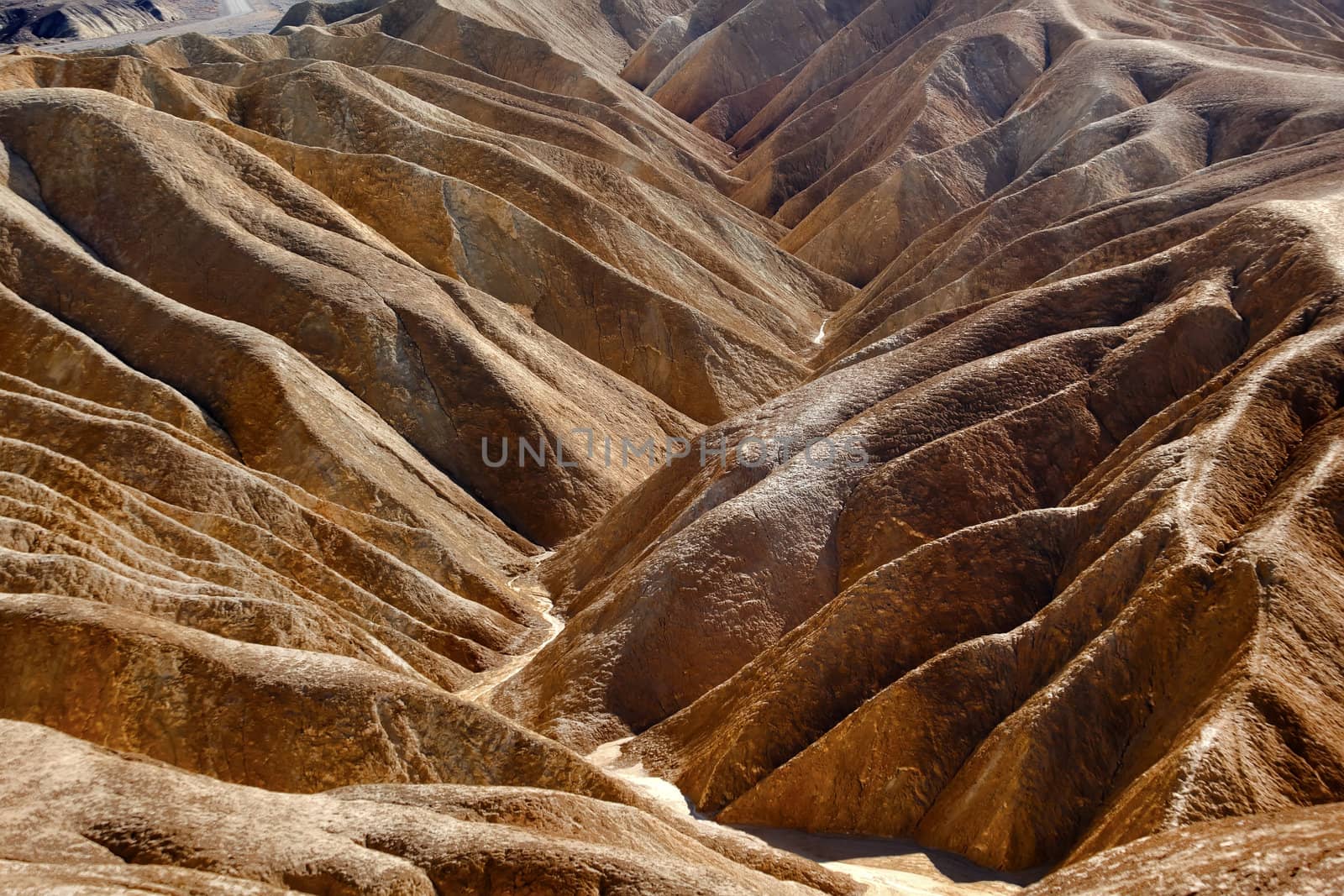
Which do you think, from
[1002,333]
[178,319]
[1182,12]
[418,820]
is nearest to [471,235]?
[178,319]

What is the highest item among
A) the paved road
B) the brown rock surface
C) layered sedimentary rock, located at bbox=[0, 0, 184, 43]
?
the paved road

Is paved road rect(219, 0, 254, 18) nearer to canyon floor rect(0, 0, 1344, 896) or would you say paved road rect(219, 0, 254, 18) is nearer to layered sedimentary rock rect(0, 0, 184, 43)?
layered sedimentary rock rect(0, 0, 184, 43)

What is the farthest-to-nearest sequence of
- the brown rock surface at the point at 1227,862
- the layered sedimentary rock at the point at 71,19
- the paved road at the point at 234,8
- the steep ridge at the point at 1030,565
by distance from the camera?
the paved road at the point at 234,8
the layered sedimentary rock at the point at 71,19
the steep ridge at the point at 1030,565
the brown rock surface at the point at 1227,862

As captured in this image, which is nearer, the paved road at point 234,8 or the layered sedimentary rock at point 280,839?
the layered sedimentary rock at point 280,839

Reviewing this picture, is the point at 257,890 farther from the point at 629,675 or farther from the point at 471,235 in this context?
the point at 471,235

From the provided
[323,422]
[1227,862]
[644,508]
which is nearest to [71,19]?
[323,422]

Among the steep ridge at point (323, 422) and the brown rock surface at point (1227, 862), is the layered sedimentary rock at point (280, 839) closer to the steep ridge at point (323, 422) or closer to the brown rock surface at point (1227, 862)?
the steep ridge at point (323, 422)

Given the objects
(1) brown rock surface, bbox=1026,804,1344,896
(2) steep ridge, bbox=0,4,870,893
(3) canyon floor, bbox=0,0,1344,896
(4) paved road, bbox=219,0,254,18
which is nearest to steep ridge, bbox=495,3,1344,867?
(3) canyon floor, bbox=0,0,1344,896

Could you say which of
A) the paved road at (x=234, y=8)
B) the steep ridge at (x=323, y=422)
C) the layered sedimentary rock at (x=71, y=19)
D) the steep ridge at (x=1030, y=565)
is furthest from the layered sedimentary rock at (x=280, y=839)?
the paved road at (x=234, y=8)
